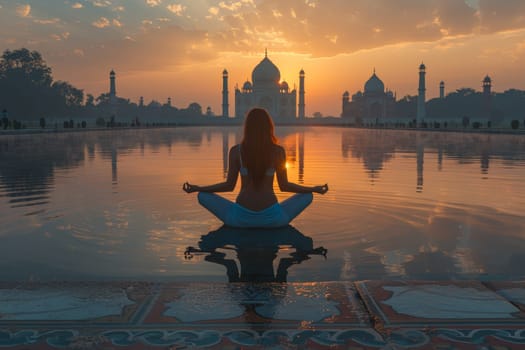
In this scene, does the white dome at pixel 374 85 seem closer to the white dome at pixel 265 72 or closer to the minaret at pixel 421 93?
the white dome at pixel 265 72

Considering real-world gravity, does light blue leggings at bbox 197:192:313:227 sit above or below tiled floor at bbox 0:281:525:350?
above

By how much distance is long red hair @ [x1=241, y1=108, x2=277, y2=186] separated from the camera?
4.18 metres

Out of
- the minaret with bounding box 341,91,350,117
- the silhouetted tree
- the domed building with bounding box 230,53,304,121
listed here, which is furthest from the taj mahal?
the silhouetted tree

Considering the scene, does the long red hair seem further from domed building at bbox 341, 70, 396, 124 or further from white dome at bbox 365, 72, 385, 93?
white dome at bbox 365, 72, 385, 93

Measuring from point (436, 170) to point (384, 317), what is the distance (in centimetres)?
800

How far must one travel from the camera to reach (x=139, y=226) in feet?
15.9

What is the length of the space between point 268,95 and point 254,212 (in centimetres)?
8827

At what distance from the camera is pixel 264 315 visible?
7.79 ft

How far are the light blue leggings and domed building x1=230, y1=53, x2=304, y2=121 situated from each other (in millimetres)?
80831

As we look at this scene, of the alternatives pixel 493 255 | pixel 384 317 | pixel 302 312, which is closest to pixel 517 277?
pixel 493 255

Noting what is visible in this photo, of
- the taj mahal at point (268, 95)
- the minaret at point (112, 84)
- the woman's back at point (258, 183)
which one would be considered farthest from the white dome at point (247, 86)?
the woman's back at point (258, 183)

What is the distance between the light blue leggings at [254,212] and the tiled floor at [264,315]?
5.56 ft

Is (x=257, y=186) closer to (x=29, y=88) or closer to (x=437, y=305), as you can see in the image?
(x=437, y=305)

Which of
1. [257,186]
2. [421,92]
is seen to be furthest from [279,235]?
[421,92]
